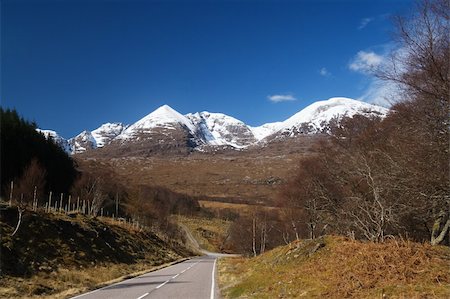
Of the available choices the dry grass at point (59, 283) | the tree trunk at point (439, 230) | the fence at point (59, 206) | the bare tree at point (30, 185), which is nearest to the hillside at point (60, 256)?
the dry grass at point (59, 283)

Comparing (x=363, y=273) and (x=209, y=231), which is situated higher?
(x=363, y=273)

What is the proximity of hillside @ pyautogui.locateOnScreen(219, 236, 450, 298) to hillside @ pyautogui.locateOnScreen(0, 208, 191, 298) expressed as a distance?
10.0m

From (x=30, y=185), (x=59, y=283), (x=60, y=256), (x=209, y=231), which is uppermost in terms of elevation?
(x=30, y=185)

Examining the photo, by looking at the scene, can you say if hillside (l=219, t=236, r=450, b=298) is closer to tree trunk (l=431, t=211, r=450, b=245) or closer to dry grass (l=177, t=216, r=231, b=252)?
tree trunk (l=431, t=211, r=450, b=245)

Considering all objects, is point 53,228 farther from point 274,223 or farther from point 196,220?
point 196,220

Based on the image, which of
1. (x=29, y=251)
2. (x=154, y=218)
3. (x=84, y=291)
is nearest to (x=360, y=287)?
(x=84, y=291)

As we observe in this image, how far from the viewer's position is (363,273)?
33.0 ft

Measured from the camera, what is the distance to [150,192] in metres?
144

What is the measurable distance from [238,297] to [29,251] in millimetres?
16996

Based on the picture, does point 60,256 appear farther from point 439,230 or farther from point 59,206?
point 59,206

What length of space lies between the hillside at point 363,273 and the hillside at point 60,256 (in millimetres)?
10006

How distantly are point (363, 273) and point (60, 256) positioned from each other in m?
24.5

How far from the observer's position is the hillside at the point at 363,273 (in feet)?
28.3

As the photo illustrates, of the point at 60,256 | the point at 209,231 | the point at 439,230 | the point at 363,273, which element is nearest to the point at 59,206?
the point at 60,256
